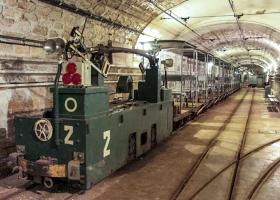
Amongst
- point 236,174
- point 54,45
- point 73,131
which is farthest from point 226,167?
point 54,45

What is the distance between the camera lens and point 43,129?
4.86 metres

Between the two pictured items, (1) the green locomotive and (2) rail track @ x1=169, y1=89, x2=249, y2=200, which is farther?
(2) rail track @ x1=169, y1=89, x2=249, y2=200

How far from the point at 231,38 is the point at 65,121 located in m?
20.6

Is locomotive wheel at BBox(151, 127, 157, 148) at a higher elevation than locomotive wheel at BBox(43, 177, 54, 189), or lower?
higher

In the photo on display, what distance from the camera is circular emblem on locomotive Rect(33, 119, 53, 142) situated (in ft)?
15.8

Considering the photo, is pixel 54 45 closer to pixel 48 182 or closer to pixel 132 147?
pixel 48 182

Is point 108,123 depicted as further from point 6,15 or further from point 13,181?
point 6,15

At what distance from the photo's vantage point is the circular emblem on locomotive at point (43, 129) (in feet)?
15.8

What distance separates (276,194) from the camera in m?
5.05

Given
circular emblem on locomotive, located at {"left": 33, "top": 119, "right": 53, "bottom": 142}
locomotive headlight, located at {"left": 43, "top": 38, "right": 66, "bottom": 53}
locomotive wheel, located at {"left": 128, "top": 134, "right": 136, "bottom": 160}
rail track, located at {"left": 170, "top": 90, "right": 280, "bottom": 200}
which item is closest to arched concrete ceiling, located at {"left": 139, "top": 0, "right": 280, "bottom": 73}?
rail track, located at {"left": 170, "top": 90, "right": 280, "bottom": 200}

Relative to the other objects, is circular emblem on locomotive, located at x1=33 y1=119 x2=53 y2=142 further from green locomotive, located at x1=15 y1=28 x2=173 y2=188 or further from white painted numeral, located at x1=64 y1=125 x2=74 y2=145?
white painted numeral, located at x1=64 y1=125 x2=74 y2=145

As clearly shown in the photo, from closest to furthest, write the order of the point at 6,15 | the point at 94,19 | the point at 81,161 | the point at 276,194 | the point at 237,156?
the point at 81,161 → the point at 276,194 → the point at 6,15 → the point at 237,156 → the point at 94,19

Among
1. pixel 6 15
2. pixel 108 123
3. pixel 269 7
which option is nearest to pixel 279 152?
pixel 108 123

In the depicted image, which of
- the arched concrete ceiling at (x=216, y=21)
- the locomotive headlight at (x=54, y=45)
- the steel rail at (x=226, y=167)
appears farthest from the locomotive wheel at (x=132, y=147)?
the arched concrete ceiling at (x=216, y=21)
